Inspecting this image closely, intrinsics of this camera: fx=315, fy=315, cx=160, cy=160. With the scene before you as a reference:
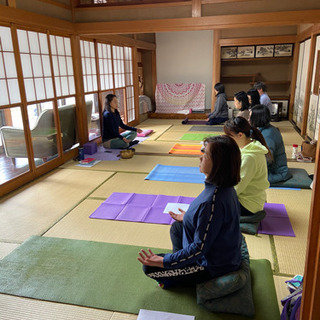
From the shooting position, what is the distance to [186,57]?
9.54 m

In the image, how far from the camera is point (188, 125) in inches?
322

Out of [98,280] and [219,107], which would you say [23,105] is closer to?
[98,280]

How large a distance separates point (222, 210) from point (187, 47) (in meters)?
8.68

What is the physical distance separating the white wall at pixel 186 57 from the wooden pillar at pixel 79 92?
15.8ft

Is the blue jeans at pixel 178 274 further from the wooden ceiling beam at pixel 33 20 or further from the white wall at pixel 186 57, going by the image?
the white wall at pixel 186 57

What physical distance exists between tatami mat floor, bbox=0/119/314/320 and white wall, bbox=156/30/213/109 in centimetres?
518

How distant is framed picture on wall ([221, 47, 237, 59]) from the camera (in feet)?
29.2

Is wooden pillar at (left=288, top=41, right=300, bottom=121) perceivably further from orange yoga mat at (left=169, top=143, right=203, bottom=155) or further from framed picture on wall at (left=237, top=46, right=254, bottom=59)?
orange yoga mat at (left=169, top=143, right=203, bottom=155)

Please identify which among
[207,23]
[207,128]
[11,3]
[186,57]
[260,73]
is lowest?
[207,128]

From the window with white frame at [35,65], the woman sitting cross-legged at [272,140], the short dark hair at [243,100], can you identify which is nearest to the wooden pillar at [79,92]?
the window with white frame at [35,65]

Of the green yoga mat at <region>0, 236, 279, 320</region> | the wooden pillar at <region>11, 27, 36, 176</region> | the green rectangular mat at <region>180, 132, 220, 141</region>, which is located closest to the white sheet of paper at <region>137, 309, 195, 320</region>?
the green yoga mat at <region>0, 236, 279, 320</region>

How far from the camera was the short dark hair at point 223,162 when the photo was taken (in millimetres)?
1563

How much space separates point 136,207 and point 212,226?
70.3 inches

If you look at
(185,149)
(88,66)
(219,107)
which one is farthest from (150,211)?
(219,107)
